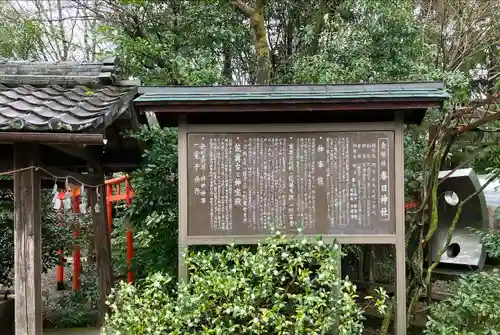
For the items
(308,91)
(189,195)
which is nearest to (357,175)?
(308,91)

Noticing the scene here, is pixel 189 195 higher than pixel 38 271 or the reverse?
higher

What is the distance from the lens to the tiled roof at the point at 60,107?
4156 millimetres

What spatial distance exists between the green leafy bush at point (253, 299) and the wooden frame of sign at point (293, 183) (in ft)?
1.08

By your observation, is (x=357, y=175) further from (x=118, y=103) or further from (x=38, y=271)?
(x=38, y=271)

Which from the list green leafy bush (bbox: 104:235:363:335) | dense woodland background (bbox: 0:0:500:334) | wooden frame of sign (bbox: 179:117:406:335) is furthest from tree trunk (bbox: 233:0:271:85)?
green leafy bush (bbox: 104:235:363:335)

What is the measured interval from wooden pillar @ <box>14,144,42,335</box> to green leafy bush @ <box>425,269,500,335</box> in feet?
14.4

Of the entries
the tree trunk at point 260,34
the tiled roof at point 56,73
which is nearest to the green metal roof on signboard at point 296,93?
the tiled roof at point 56,73

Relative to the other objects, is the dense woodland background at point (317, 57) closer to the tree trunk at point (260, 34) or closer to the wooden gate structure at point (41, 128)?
the tree trunk at point (260, 34)

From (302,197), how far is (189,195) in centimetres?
119

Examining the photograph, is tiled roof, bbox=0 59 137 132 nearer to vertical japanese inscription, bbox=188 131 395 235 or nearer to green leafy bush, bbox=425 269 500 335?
vertical japanese inscription, bbox=188 131 395 235

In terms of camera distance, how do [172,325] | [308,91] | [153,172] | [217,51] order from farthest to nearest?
[217,51] → [153,172] → [308,91] → [172,325]

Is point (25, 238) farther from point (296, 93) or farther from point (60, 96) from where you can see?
point (296, 93)

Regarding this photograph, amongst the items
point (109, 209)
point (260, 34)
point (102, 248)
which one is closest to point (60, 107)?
point (102, 248)

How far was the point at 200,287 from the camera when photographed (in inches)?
163
